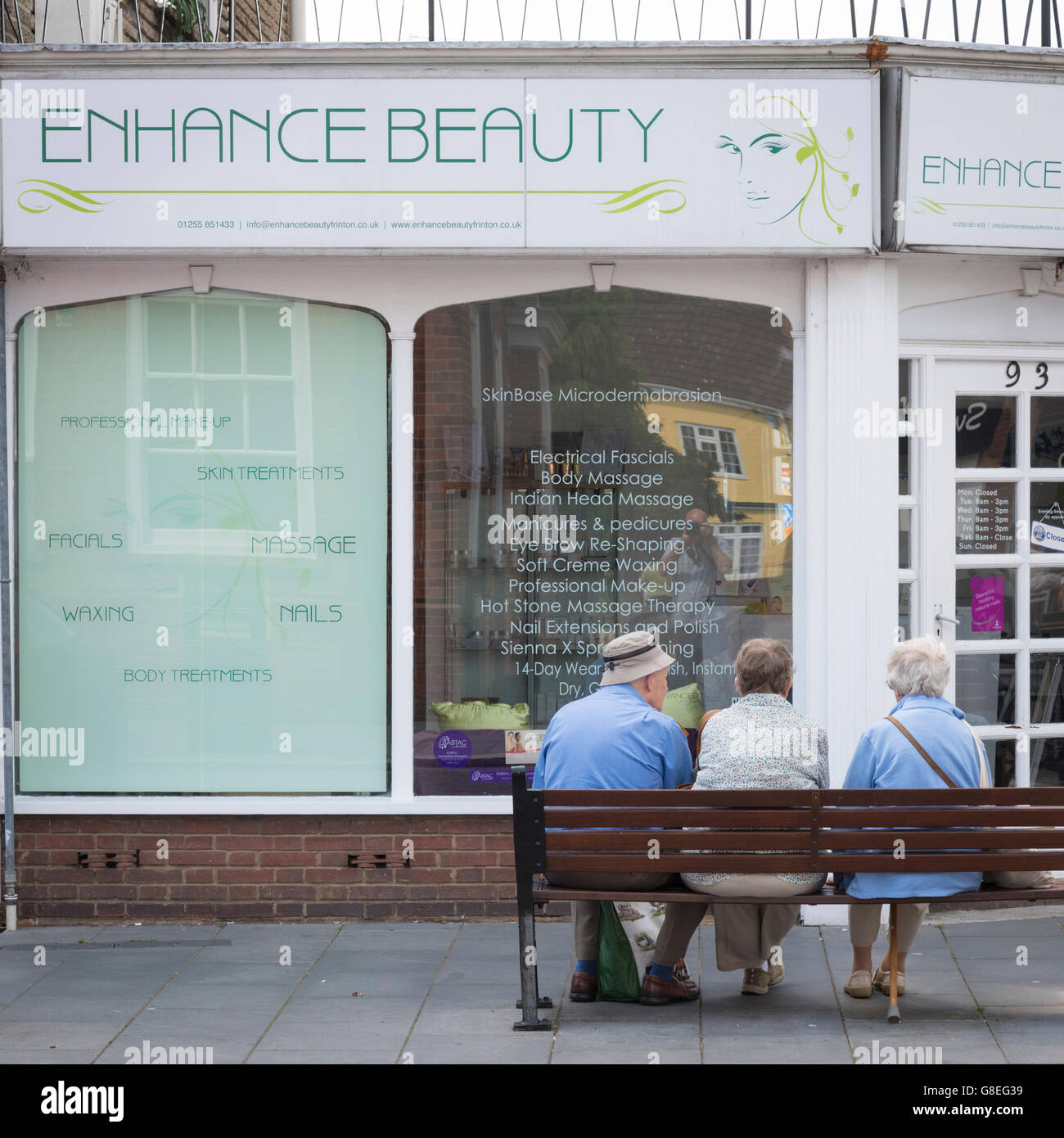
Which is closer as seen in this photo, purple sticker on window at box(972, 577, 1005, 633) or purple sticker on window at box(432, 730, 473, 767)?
purple sticker on window at box(432, 730, 473, 767)

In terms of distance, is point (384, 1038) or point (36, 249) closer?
point (384, 1038)

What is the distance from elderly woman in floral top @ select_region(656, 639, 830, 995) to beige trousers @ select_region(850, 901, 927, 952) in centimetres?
Answer: 25

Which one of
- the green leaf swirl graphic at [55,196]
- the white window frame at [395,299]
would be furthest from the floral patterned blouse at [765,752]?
the green leaf swirl graphic at [55,196]

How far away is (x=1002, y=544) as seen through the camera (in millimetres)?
6809

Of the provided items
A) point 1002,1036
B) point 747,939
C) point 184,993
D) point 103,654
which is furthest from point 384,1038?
point 103,654

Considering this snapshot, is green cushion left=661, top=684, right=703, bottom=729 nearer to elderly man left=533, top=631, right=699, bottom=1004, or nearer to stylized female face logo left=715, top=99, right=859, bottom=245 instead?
elderly man left=533, top=631, right=699, bottom=1004

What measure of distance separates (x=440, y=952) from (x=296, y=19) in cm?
697

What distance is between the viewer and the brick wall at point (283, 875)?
660 cm

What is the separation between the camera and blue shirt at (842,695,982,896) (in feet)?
15.9

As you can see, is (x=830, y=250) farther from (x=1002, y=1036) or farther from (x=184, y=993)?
(x=184, y=993)

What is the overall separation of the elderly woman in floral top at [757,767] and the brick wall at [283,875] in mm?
1736

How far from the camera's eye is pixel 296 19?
388 inches

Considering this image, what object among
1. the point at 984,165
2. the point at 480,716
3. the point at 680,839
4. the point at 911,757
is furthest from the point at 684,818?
the point at 984,165

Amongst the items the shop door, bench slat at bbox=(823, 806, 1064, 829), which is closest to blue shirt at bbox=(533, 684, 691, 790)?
bench slat at bbox=(823, 806, 1064, 829)
